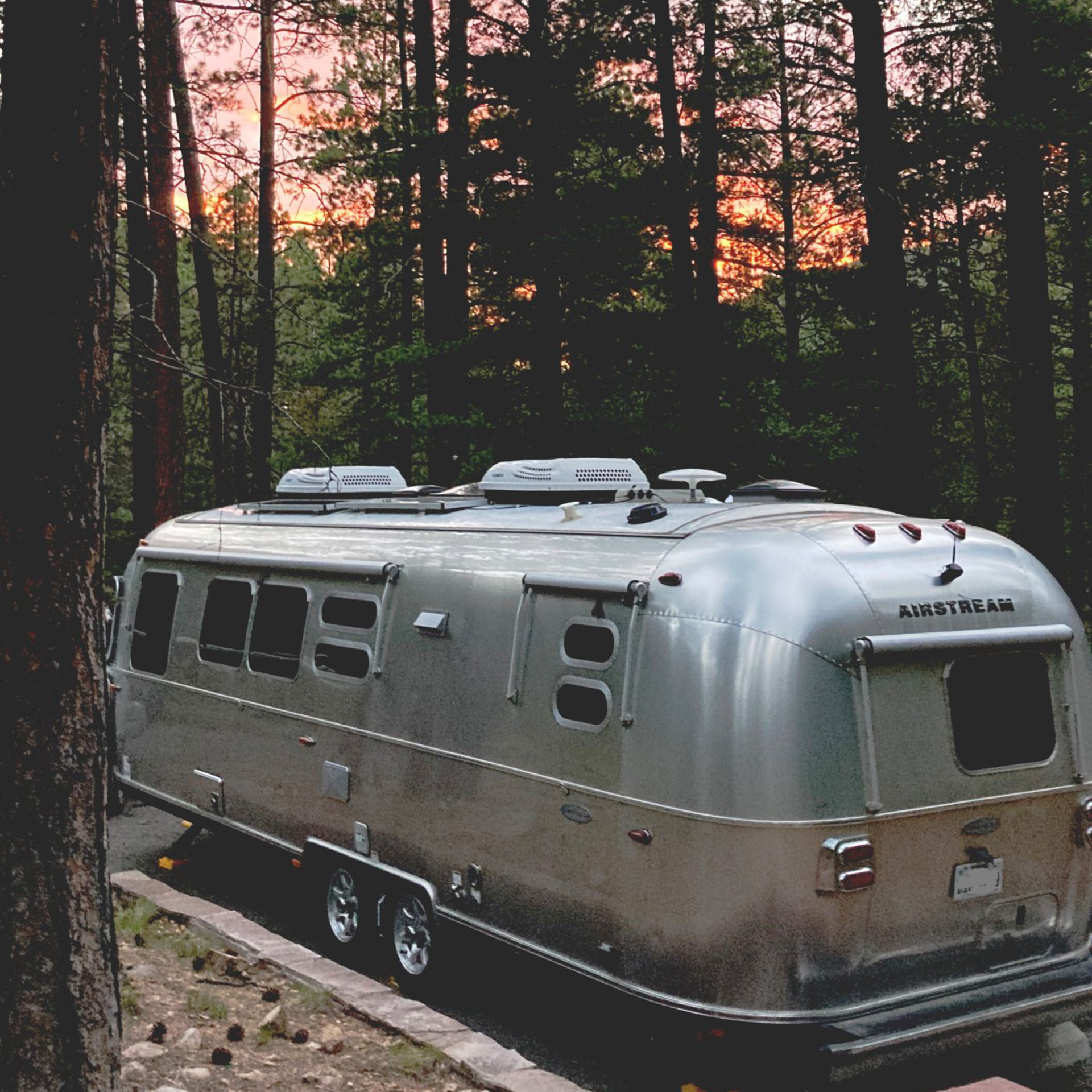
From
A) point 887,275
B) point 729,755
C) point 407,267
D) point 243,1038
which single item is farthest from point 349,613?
point 887,275

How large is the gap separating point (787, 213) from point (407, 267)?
19.1m

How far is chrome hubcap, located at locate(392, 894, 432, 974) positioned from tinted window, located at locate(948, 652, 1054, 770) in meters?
3.20

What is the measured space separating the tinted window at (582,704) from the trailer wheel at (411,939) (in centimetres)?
168

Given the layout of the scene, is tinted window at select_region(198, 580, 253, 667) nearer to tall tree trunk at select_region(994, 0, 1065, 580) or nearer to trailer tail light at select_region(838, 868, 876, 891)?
trailer tail light at select_region(838, 868, 876, 891)

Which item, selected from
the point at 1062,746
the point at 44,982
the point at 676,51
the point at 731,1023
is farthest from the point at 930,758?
the point at 676,51

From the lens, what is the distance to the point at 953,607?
6.12 metres

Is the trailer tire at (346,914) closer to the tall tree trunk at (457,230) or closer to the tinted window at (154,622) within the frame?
the tinted window at (154,622)

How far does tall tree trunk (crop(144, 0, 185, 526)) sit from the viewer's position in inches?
580

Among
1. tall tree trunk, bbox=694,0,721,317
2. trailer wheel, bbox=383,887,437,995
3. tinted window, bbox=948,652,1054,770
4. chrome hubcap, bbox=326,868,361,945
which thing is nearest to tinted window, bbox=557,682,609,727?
tinted window, bbox=948,652,1054,770

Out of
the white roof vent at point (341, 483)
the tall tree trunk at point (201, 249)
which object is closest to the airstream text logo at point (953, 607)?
the white roof vent at point (341, 483)

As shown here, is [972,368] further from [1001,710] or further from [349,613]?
[1001,710]

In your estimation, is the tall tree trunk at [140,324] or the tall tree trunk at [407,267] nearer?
the tall tree trunk at [140,324]

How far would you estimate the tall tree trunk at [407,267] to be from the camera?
17.0m

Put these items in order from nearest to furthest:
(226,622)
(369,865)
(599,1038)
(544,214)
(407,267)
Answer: (599,1038) → (369,865) → (226,622) → (407,267) → (544,214)
